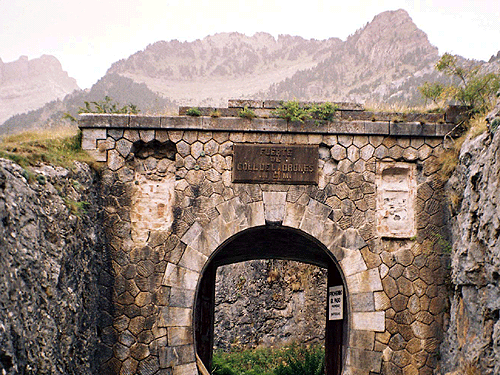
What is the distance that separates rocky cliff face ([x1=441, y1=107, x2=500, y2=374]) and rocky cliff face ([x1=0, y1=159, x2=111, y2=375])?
14.9ft

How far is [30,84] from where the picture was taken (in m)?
53.2

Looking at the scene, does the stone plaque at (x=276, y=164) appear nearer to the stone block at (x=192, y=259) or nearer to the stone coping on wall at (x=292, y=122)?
the stone coping on wall at (x=292, y=122)

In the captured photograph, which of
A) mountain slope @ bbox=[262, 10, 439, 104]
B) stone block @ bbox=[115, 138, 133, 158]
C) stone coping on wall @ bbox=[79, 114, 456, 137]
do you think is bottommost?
stone block @ bbox=[115, 138, 133, 158]

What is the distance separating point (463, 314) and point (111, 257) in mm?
4790

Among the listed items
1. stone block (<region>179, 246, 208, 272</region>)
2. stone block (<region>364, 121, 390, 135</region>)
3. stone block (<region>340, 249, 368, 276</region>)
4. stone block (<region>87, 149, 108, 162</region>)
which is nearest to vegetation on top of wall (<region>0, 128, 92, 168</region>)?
stone block (<region>87, 149, 108, 162</region>)

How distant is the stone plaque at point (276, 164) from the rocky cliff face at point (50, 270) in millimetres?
2148

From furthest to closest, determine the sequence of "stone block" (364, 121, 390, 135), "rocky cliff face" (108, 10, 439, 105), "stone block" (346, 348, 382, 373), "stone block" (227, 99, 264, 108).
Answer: "rocky cliff face" (108, 10, 439, 105) → "stone block" (227, 99, 264, 108) → "stone block" (364, 121, 390, 135) → "stone block" (346, 348, 382, 373)

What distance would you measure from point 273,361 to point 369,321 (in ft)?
23.8

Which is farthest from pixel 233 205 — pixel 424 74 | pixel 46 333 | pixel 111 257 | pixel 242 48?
pixel 242 48

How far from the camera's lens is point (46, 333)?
5.34 meters

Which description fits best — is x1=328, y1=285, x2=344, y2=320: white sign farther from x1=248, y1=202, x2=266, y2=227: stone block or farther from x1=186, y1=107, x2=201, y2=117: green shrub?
x1=186, y1=107, x2=201, y2=117: green shrub

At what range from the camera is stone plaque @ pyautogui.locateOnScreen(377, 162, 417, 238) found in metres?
7.56

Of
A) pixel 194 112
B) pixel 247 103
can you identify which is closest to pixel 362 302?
pixel 247 103

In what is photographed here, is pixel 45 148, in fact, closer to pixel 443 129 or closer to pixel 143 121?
pixel 143 121
